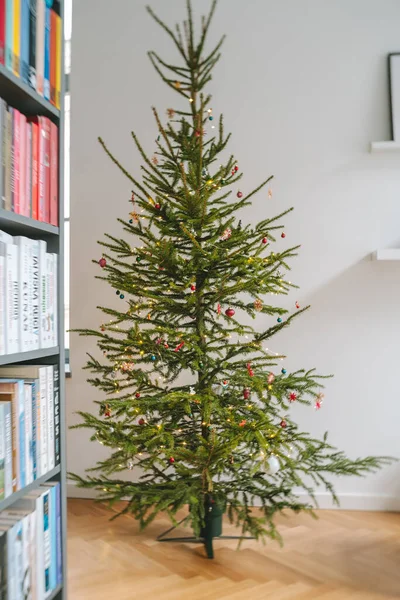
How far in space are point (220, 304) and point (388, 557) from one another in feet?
3.95

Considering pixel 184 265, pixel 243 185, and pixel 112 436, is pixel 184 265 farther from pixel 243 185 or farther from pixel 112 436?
pixel 243 185

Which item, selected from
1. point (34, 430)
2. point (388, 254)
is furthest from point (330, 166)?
point (34, 430)

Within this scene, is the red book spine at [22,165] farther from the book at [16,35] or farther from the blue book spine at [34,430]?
the blue book spine at [34,430]

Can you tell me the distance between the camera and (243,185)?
3160 millimetres

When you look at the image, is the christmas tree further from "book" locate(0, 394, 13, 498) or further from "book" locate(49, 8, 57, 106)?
"book" locate(0, 394, 13, 498)

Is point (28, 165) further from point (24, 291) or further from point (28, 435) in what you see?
point (28, 435)

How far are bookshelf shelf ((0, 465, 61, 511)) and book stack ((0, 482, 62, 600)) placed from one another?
3 cm

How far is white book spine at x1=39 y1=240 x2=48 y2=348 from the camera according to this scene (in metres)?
1.51

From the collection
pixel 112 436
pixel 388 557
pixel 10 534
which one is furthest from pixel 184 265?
pixel 388 557

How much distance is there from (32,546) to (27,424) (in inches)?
11.6

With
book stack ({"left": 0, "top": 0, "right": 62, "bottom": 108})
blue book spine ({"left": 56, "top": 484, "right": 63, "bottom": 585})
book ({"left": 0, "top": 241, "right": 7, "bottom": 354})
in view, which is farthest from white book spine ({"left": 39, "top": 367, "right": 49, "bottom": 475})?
book stack ({"left": 0, "top": 0, "right": 62, "bottom": 108})

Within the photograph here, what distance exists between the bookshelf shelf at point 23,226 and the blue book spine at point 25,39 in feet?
1.08

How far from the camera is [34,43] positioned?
4.78 feet

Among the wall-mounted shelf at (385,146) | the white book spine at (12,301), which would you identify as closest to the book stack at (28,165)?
Result: the white book spine at (12,301)
